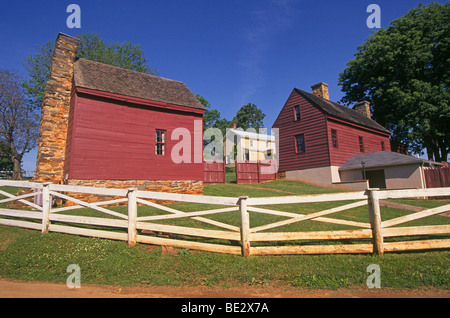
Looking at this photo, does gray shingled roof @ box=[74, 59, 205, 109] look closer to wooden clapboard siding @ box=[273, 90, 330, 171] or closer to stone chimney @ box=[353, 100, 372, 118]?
wooden clapboard siding @ box=[273, 90, 330, 171]

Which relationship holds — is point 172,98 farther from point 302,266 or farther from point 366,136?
point 366,136

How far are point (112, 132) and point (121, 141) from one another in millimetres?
633

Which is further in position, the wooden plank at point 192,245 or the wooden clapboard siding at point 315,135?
the wooden clapboard siding at point 315,135

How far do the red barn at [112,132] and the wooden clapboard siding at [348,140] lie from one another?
540 inches

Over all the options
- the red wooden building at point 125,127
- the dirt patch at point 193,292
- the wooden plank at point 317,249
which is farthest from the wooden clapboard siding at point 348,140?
the dirt patch at point 193,292

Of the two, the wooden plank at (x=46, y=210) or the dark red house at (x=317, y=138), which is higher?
the dark red house at (x=317, y=138)

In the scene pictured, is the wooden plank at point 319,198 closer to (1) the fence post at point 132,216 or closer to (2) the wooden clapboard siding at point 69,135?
(1) the fence post at point 132,216

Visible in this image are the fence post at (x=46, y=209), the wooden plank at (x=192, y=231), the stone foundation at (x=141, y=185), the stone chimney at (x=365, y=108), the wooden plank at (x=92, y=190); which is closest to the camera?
the wooden plank at (x=192, y=231)

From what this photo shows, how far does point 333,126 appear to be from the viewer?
24.6m

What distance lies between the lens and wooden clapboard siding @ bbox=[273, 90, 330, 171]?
79.2ft

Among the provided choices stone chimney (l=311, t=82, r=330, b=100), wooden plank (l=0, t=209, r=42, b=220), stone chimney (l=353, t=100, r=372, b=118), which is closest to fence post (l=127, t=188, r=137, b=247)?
wooden plank (l=0, t=209, r=42, b=220)

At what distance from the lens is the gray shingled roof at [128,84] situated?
14.0m

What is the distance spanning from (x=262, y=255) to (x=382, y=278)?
90.1 inches

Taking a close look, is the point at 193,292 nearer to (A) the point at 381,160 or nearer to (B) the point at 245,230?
(B) the point at 245,230
